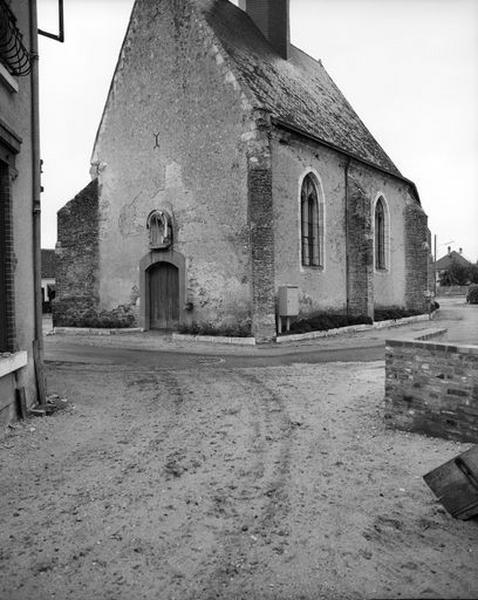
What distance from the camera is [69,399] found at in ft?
21.8

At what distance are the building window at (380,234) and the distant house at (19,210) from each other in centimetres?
1600

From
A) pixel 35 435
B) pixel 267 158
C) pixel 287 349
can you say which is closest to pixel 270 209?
pixel 267 158

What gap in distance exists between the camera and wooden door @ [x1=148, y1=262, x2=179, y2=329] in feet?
50.6

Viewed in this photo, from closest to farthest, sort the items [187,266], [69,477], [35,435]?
1. [69,477]
2. [35,435]
3. [187,266]

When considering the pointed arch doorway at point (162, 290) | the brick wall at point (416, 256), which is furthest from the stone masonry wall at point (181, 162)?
the brick wall at point (416, 256)

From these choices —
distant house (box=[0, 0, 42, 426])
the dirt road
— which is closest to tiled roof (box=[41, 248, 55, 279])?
distant house (box=[0, 0, 42, 426])

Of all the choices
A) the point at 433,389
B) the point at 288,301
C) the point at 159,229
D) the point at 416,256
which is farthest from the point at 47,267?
the point at 433,389

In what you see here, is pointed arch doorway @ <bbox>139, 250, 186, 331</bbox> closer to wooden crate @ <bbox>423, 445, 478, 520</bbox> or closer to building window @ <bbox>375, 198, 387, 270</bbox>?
building window @ <bbox>375, 198, 387, 270</bbox>

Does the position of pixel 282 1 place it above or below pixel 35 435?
above

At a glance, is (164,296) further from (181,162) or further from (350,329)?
(350,329)

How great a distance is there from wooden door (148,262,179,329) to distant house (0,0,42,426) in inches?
351

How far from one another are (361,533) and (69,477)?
2.38 m

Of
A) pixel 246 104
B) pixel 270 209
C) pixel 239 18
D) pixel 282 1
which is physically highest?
pixel 282 1

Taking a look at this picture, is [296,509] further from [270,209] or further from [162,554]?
[270,209]
